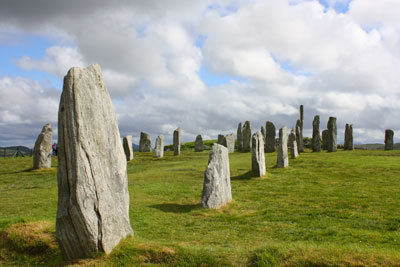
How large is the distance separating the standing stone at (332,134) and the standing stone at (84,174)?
36.5 meters

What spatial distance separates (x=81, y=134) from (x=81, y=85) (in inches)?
48.5

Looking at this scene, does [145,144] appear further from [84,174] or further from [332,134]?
[84,174]

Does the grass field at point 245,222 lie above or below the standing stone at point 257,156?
below

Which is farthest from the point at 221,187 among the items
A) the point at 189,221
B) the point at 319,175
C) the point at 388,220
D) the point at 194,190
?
the point at 319,175

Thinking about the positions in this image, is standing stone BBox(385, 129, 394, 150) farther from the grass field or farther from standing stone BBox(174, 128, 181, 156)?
standing stone BBox(174, 128, 181, 156)

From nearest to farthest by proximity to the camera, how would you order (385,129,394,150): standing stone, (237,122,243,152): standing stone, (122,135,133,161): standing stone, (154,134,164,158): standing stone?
(122,135,133,161): standing stone → (154,134,164,158): standing stone → (385,129,394,150): standing stone → (237,122,243,152): standing stone

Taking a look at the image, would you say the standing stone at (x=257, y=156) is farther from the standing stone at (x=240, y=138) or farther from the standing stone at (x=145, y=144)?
the standing stone at (x=145, y=144)

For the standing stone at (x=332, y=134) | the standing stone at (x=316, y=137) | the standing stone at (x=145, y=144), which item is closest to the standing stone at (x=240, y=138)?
the standing stone at (x=316, y=137)

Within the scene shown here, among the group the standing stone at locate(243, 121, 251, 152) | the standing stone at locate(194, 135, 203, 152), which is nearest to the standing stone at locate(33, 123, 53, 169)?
the standing stone at locate(194, 135, 203, 152)

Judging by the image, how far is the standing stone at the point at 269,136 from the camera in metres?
39.4

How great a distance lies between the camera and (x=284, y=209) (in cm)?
1377

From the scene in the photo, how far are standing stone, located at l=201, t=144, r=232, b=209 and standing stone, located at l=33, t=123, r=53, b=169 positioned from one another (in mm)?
18917

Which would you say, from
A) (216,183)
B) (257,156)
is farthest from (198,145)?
(216,183)

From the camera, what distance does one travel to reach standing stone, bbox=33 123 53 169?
27.4 meters
